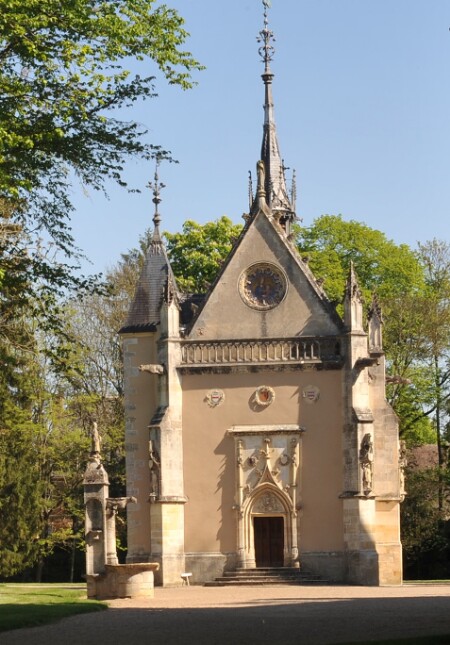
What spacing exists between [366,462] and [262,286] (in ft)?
18.3

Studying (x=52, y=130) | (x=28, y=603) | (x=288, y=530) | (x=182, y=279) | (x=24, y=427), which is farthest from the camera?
(x=182, y=279)

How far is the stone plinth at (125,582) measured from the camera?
91.0 feet

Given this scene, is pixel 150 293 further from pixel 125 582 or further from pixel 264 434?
pixel 125 582

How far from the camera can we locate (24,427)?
45.1m

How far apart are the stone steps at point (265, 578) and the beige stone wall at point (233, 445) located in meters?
0.80

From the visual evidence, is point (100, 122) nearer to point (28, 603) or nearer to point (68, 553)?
point (28, 603)

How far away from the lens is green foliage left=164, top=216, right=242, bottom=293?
167ft

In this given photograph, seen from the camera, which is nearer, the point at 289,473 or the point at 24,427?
the point at 289,473

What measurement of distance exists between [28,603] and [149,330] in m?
15.1

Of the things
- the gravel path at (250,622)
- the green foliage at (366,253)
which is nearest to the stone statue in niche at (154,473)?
the gravel path at (250,622)

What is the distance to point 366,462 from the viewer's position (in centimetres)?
3678

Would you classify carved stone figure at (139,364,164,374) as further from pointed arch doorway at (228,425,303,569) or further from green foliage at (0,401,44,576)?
green foliage at (0,401,44,576)

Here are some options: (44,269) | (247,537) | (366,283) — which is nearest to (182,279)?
(366,283)

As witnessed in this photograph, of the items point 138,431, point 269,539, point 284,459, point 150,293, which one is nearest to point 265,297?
point 150,293
